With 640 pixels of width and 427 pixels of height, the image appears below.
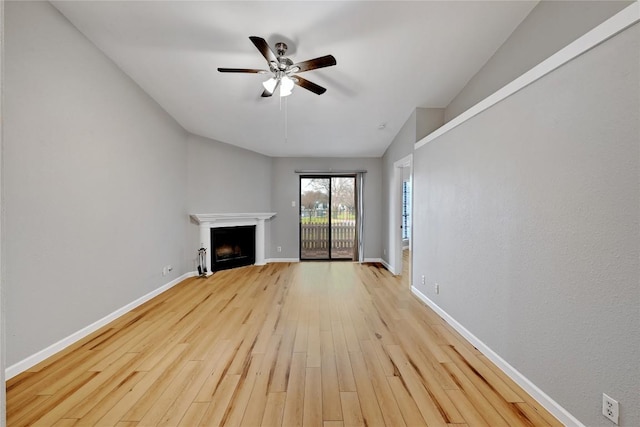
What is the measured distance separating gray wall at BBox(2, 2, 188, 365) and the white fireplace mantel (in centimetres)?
128

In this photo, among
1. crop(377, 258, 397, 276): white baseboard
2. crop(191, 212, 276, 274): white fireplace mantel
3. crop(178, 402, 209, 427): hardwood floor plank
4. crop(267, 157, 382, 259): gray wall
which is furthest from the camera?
crop(267, 157, 382, 259): gray wall

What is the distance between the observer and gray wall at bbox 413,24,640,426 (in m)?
1.20

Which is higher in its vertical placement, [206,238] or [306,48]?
[306,48]

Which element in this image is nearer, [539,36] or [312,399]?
[312,399]

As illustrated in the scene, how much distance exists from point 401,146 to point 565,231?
3.21 m

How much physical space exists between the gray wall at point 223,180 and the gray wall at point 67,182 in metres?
1.16

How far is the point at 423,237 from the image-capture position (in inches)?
137

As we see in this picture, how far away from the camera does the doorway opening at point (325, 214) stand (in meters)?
6.02

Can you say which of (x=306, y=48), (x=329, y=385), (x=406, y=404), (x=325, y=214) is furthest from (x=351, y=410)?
(x=325, y=214)

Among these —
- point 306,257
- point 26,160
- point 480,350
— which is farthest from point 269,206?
point 480,350

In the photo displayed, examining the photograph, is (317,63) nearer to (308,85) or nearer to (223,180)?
(308,85)

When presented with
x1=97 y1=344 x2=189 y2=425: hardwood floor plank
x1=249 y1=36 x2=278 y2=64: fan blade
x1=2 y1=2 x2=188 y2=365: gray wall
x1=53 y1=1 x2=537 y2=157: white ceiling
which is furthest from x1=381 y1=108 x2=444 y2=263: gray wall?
x1=97 y1=344 x2=189 y2=425: hardwood floor plank

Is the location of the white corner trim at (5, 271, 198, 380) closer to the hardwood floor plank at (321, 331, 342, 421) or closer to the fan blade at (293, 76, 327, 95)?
the hardwood floor plank at (321, 331, 342, 421)

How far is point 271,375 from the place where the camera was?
187 centimetres
